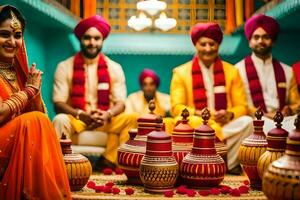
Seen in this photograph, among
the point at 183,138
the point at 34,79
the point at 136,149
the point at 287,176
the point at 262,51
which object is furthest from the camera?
the point at 262,51

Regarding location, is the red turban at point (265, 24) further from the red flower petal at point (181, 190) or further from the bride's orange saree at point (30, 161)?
the bride's orange saree at point (30, 161)

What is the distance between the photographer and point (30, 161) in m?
3.31

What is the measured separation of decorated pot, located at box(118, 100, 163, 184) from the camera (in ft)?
13.9

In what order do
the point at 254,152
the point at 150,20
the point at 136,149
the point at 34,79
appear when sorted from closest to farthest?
the point at 34,79, the point at 254,152, the point at 136,149, the point at 150,20

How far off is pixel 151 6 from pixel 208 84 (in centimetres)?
156

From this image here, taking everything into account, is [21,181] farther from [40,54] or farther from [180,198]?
[40,54]

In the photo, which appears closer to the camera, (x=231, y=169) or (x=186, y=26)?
(x=231, y=169)

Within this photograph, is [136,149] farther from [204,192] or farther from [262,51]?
[262,51]

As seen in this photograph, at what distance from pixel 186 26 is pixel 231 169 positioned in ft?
9.37

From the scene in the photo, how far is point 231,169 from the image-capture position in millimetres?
5555

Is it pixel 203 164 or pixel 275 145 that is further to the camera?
pixel 203 164

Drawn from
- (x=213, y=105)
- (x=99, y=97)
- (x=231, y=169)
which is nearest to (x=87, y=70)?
(x=99, y=97)

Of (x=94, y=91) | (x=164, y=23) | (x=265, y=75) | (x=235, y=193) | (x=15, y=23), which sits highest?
(x=164, y=23)

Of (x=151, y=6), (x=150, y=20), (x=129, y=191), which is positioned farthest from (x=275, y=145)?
(x=150, y=20)
